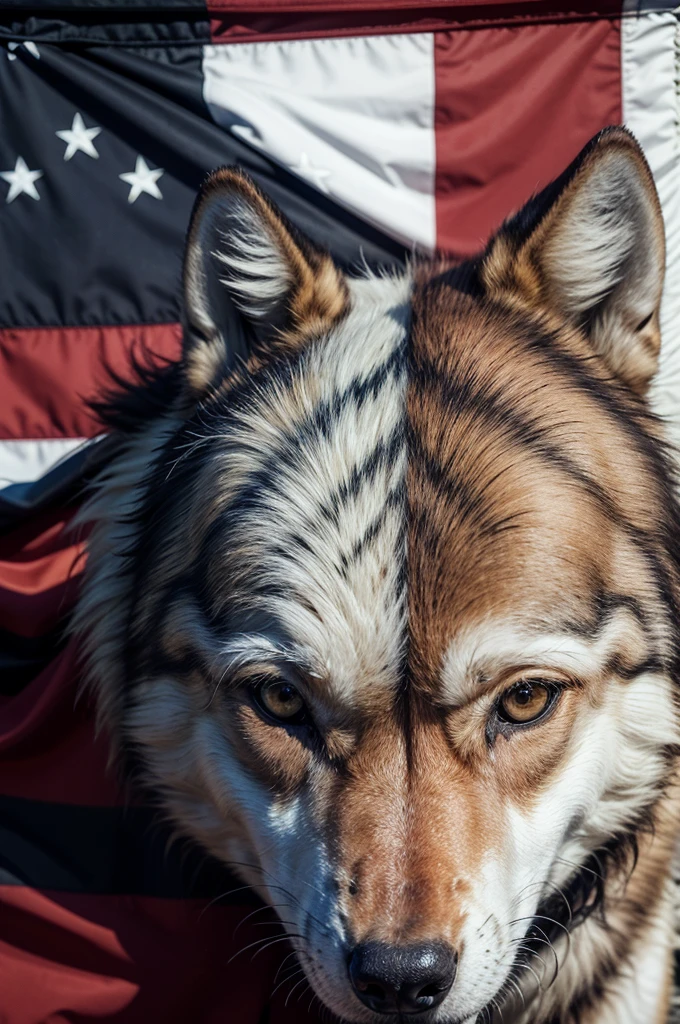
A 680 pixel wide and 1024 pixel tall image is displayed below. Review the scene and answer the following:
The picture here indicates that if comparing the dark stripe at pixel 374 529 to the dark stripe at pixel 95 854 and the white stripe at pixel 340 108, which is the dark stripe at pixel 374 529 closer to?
the dark stripe at pixel 95 854

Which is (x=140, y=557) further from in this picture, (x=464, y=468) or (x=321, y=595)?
(x=464, y=468)

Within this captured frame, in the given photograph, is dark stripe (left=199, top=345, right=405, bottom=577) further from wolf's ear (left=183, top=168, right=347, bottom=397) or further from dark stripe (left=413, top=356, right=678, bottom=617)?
Answer: wolf's ear (left=183, top=168, right=347, bottom=397)

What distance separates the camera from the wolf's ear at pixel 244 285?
2.32 metres

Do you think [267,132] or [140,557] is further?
[267,132]

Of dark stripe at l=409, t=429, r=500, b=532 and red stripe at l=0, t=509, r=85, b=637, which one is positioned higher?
dark stripe at l=409, t=429, r=500, b=532

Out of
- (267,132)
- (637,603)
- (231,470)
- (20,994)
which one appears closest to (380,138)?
(267,132)

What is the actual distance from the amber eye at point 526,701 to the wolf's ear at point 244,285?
A: 1082 mm

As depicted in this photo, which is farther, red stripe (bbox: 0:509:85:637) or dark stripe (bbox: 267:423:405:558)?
red stripe (bbox: 0:509:85:637)

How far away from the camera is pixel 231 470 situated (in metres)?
2.34

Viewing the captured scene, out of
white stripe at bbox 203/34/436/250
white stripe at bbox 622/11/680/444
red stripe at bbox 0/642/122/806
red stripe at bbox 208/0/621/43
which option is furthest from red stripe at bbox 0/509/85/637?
white stripe at bbox 622/11/680/444

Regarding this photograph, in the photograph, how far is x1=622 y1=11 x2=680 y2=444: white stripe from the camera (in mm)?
3191

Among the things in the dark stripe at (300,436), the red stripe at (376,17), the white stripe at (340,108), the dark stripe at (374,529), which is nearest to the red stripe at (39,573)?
the dark stripe at (300,436)

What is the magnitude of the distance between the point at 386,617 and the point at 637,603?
2.23 ft

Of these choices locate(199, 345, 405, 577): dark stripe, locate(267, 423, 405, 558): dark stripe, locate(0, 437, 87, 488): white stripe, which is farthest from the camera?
locate(0, 437, 87, 488): white stripe
